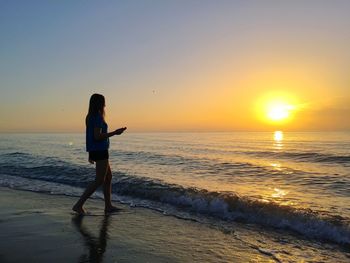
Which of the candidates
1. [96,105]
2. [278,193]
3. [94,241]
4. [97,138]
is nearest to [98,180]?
[97,138]

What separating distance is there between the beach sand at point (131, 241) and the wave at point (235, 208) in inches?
28.9

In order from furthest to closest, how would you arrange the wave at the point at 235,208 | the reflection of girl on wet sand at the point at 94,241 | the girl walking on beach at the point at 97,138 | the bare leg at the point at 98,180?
the bare leg at the point at 98,180 → the girl walking on beach at the point at 97,138 → the wave at the point at 235,208 → the reflection of girl on wet sand at the point at 94,241

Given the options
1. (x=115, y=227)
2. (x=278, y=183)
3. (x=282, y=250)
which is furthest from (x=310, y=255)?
(x=278, y=183)

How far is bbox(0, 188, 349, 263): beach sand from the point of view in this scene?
196 inches

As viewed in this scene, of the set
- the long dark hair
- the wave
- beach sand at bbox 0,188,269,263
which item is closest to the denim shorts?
the long dark hair

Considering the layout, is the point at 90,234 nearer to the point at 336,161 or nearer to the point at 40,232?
the point at 40,232

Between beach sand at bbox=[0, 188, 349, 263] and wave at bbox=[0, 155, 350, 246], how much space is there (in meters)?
0.73

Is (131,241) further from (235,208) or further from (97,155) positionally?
(235,208)

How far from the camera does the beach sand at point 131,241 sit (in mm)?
4984

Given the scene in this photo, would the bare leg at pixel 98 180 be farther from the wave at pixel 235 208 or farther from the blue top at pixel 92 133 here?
the wave at pixel 235 208

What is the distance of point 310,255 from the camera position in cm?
543

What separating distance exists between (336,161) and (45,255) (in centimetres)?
2080

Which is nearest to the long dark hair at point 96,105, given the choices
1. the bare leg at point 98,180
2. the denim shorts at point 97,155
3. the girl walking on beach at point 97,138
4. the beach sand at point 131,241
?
the girl walking on beach at point 97,138

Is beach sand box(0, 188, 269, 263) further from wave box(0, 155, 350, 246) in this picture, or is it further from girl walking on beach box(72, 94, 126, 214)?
wave box(0, 155, 350, 246)
